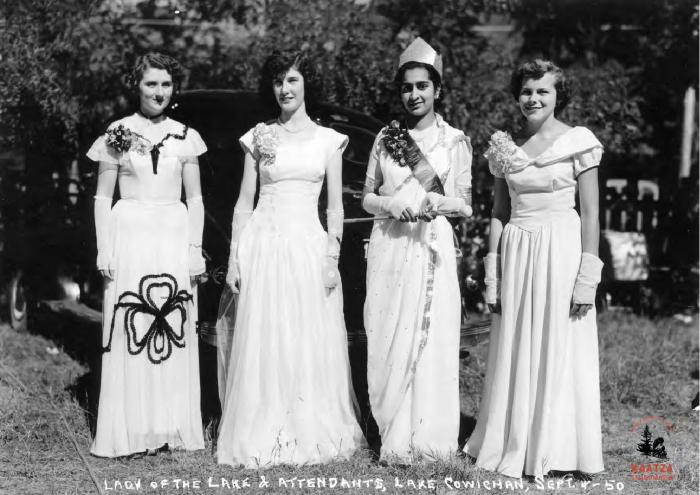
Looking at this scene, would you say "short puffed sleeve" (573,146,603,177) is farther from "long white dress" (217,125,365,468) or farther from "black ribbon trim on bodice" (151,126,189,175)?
"black ribbon trim on bodice" (151,126,189,175)

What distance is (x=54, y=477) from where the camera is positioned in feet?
14.6

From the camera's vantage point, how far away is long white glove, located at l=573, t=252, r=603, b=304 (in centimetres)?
417

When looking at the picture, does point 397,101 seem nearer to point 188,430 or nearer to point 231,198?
point 231,198

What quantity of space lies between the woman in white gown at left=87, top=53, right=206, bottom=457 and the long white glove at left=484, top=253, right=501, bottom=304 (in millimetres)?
1549

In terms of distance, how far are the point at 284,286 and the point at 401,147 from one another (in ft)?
3.08

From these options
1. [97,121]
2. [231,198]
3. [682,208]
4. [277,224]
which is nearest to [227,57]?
[97,121]

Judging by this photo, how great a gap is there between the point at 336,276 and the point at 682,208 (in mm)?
6144

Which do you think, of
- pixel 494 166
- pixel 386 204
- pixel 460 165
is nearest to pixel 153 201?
pixel 386 204

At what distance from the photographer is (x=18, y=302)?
8250mm

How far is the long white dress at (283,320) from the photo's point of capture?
4469 mm

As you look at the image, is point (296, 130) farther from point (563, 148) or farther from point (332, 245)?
point (563, 148)

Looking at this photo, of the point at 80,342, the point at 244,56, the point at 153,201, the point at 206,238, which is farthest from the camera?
the point at 80,342

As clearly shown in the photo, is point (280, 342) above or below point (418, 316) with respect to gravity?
below

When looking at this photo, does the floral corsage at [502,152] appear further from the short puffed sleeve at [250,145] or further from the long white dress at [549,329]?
the short puffed sleeve at [250,145]
